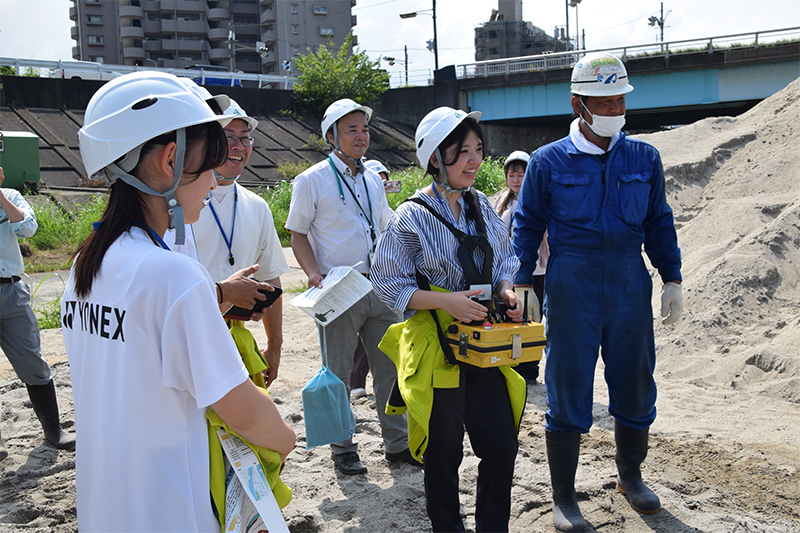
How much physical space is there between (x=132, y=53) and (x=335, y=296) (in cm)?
6495

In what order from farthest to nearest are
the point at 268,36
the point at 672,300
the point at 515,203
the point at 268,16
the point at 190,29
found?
the point at 268,36
the point at 190,29
the point at 268,16
the point at 515,203
the point at 672,300

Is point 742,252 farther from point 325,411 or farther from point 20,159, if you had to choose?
point 20,159

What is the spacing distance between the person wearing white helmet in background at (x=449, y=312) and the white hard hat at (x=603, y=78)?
766mm

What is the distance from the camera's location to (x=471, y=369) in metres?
2.67

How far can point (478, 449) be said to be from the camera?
272 cm

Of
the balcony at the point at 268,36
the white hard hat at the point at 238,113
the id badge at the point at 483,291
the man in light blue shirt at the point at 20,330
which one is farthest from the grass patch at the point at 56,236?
the balcony at the point at 268,36

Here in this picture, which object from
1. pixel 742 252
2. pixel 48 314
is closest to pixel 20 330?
pixel 48 314

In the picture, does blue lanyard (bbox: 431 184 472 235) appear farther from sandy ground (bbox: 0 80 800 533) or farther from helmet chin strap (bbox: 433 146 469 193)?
sandy ground (bbox: 0 80 800 533)

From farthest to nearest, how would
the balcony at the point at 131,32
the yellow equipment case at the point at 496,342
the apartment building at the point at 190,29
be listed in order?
1. the apartment building at the point at 190,29
2. the balcony at the point at 131,32
3. the yellow equipment case at the point at 496,342

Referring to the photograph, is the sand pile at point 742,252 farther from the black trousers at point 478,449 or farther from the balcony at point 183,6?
the balcony at point 183,6

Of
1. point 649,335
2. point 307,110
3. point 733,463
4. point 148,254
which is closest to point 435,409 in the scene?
point 649,335

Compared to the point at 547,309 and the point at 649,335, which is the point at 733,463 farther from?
the point at 547,309

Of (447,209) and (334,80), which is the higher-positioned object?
(334,80)

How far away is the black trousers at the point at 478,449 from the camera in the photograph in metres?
2.65
